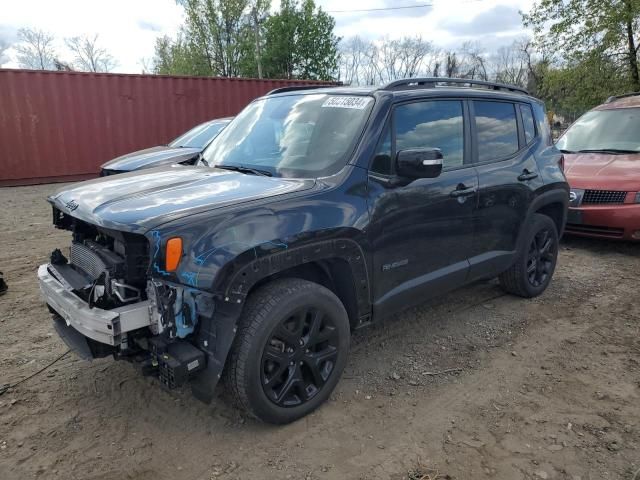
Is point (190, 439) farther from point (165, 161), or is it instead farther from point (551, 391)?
point (165, 161)

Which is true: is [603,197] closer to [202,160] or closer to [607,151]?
[607,151]

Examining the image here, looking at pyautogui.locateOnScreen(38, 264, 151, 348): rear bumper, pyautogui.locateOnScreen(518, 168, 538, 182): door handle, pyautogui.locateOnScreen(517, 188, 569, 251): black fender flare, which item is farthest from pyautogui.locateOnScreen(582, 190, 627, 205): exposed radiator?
pyautogui.locateOnScreen(38, 264, 151, 348): rear bumper

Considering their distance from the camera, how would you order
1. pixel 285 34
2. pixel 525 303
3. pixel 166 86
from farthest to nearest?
pixel 285 34 < pixel 166 86 < pixel 525 303

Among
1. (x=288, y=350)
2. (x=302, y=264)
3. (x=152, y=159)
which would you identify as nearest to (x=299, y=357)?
(x=288, y=350)

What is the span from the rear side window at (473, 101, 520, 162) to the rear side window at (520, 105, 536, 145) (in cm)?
15

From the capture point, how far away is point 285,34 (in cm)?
2931

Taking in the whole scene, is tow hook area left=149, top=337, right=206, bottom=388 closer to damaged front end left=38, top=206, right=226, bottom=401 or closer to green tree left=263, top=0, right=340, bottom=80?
damaged front end left=38, top=206, right=226, bottom=401

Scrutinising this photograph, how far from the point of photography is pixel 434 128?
356 cm

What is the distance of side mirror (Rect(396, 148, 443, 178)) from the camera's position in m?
2.94

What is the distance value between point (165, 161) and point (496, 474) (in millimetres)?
5836

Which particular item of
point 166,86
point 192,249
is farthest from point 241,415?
point 166,86

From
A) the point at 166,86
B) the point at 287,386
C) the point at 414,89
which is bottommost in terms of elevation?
the point at 287,386

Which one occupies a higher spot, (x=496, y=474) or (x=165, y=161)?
(x=165, y=161)

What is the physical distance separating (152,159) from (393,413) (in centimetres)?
543
